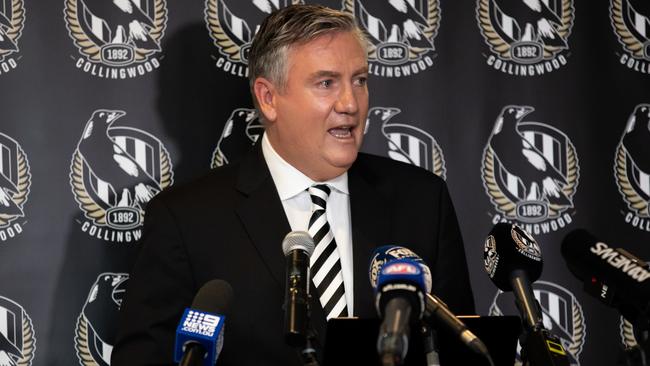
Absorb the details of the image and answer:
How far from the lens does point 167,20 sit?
3.61 m

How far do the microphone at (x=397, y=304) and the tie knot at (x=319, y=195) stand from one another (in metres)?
1.36

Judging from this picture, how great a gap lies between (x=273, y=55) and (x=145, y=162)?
79cm

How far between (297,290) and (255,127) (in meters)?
1.83

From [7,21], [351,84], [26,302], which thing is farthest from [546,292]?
[7,21]

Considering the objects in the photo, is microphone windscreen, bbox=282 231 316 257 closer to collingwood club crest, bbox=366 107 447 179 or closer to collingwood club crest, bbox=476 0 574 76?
collingwood club crest, bbox=366 107 447 179

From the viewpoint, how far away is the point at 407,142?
3.73 metres

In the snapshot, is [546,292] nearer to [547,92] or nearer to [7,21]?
[547,92]

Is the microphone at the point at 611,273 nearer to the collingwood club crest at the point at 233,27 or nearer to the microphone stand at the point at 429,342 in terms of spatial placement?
the microphone stand at the point at 429,342

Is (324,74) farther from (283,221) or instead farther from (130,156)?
(130,156)

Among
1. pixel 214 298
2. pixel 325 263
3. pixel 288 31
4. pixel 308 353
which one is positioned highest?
pixel 288 31

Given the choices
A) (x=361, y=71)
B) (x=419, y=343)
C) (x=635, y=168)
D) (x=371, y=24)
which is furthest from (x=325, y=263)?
(x=635, y=168)

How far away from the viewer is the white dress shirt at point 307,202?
10.3 feet

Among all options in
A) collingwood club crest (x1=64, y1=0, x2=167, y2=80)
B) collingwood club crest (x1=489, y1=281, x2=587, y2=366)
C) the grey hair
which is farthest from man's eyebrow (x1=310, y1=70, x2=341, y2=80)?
collingwood club crest (x1=489, y1=281, x2=587, y2=366)

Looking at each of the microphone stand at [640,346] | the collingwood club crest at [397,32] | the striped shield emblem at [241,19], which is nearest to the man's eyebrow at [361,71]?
the collingwood club crest at [397,32]
